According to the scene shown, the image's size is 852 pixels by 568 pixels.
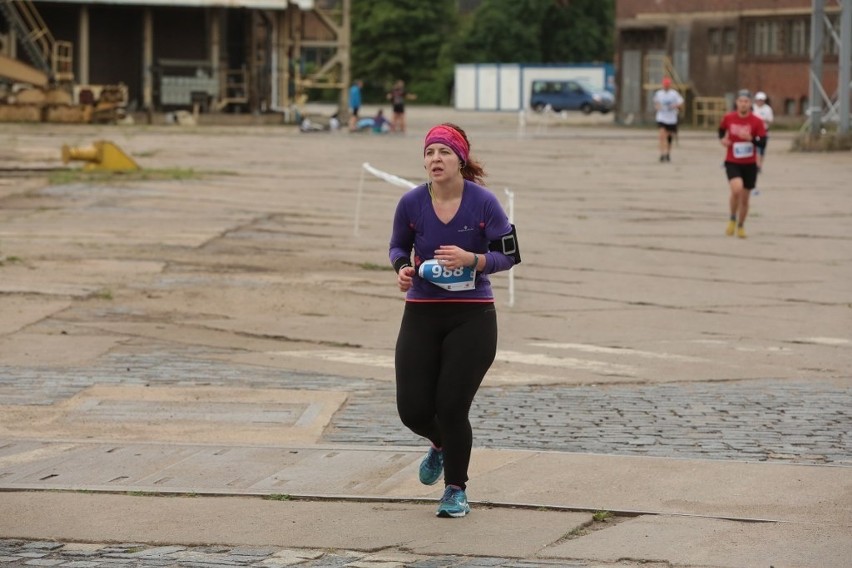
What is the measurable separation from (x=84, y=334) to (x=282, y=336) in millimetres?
1470

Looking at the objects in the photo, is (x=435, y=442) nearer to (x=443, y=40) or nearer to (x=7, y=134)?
(x=7, y=134)

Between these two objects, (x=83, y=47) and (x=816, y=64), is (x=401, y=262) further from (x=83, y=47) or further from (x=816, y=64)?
(x=83, y=47)

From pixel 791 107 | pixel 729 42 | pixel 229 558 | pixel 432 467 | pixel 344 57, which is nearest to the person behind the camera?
pixel 229 558

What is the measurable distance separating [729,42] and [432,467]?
55652 millimetres

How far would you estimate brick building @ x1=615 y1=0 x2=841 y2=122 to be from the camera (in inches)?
2299

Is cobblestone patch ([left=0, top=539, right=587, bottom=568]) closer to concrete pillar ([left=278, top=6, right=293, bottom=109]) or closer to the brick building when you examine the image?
the brick building

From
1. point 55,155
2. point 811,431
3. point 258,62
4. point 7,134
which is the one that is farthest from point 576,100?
point 811,431

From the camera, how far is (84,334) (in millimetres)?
12477

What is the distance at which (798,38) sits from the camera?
58406mm

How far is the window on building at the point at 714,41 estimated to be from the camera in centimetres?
6141

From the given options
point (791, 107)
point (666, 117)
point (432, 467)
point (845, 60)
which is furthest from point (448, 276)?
point (791, 107)

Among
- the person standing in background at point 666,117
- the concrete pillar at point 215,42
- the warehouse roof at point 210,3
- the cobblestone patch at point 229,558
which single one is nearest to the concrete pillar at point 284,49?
the warehouse roof at point 210,3

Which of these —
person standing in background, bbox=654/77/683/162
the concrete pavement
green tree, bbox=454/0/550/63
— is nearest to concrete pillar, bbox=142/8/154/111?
person standing in background, bbox=654/77/683/162

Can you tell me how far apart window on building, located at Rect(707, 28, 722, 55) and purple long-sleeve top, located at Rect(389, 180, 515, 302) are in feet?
183
